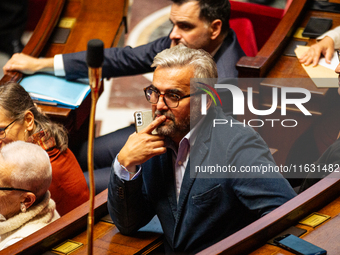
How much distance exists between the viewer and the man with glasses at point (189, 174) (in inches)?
58.6

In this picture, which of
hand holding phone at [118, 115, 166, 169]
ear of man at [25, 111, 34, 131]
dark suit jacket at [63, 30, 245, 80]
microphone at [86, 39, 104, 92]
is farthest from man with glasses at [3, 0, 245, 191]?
microphone at [86, 39, 104, 92]

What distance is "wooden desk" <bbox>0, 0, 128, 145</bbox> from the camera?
107 inches

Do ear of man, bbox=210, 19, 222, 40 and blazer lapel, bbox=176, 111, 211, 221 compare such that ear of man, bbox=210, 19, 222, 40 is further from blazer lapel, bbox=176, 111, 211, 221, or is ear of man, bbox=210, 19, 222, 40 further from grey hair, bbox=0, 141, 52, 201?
grey hair, bbox=0, 141, 52, 201

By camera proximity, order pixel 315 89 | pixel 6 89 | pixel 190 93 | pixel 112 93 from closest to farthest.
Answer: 1. pixel 190 93
2. pixel 6 89
3. pixel 315 89
4. pixel 112 93

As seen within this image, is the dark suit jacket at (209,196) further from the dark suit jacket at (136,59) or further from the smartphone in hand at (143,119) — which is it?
the dark suit jacket at (136,59)

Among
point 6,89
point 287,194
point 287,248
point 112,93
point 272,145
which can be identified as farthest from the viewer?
point 112,93

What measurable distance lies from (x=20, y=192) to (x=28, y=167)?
3.6 inches

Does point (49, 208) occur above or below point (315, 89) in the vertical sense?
below

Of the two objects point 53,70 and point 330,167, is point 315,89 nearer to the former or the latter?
point 330,167

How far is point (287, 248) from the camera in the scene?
4.23ft

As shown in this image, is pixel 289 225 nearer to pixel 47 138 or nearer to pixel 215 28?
pixel 47 138

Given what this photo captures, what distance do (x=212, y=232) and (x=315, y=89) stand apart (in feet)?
3.43

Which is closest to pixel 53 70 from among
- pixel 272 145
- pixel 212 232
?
pixel 272 145

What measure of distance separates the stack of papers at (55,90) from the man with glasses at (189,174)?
905mm
